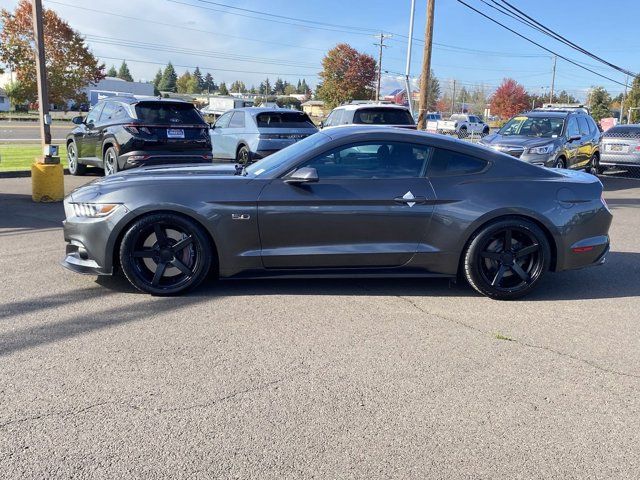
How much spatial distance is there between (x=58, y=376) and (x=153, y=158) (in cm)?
800

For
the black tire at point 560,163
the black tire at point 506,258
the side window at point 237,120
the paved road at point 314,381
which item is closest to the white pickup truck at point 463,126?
the black tire at point 560,163

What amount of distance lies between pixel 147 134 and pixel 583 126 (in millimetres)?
10505

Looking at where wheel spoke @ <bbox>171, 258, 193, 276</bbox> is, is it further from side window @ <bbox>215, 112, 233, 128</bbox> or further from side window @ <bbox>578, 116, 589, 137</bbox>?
side window @ <bbox>578, 116, 589, 137</bbox>

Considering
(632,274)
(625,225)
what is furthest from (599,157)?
(632,274)

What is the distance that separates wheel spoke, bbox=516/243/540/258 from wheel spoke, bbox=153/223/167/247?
3.13m

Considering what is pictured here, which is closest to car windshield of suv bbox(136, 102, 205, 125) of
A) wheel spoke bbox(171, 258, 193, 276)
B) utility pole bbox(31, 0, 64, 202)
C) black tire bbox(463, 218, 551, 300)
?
utility pole bbox(31, 0, 64, 202)

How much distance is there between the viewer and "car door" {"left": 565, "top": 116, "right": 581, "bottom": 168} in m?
13.6

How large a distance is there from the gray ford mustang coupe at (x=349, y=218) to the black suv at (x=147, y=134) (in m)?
5.93

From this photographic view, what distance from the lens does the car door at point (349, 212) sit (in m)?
5.00

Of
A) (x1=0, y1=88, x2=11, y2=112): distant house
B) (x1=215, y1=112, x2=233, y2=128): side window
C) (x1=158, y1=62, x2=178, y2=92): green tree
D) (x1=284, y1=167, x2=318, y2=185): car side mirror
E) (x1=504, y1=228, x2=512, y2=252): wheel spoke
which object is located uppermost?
(x1=158, y1=62, x2=178, y2=92): green tree

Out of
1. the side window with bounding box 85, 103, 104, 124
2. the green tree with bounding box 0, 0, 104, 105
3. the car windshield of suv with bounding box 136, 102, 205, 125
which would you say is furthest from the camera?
the green tree with bounding box 0, 0, 104, 105

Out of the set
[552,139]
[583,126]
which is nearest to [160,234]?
[552,139]

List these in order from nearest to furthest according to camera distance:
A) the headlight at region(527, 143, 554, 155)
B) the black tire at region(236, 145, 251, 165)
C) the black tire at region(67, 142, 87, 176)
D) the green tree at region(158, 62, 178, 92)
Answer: the headlight at region(527, 143, 554, 155) → the black tire at region(67, 142, 87, 176) → the black tire at region(236, 145, 251, 165) → the green tree at region(158, 62, 178, 92)

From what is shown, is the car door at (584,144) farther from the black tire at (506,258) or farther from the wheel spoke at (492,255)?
the wheel spoke at (492,255)
